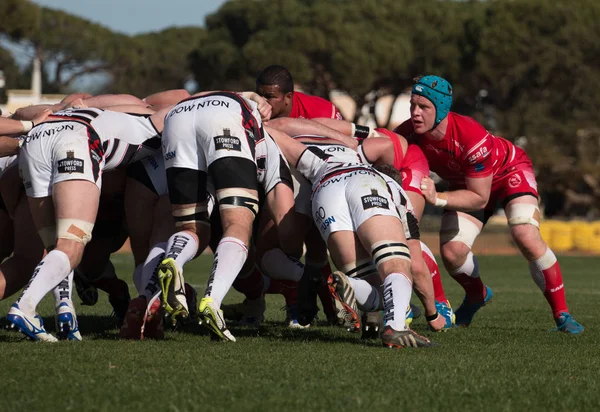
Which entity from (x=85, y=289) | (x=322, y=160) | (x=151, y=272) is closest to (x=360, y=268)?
(x=322, y=160)

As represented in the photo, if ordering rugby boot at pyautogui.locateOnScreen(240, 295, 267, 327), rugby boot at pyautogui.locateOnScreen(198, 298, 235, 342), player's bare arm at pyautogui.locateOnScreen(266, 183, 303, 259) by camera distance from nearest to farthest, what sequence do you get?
rugby boot at pyautogui.locateOnScreen(198, 298, 235, 342) → player's bare arm at pyautogui.locateOnScreen(266, 183, 303, 259) → rugby boot at pyautogui.locateOnScreen(240, 295, 267, 327)

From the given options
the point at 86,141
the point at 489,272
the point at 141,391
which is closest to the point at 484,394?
the point at 141,391

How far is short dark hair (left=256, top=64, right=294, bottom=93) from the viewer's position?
8992mm

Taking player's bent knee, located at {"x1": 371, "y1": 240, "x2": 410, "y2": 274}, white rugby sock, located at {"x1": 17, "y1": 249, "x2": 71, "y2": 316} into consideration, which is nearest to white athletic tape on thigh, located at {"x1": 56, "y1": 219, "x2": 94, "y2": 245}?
white rugby sock, located at {"x1": 17, "y1": 249, "x2": 71, "y2": 316}

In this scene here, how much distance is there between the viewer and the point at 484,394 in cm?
502

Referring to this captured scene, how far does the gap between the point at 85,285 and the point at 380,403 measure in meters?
5.28

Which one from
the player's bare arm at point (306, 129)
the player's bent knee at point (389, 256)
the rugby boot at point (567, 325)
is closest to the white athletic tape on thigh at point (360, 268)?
the player's bent knee at point (389, 256)

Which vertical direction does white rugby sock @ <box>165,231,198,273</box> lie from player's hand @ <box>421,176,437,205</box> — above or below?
below

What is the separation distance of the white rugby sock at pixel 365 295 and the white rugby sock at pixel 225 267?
31.9 inches

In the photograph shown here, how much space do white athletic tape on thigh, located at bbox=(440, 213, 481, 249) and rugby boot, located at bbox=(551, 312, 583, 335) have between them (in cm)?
111

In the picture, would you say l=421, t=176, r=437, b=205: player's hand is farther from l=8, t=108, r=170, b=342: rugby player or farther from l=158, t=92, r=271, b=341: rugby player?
l=8, t=108, r=170, b=342: rugby player

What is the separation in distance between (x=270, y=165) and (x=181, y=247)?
1.15 meters

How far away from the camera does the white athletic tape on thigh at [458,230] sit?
944cm

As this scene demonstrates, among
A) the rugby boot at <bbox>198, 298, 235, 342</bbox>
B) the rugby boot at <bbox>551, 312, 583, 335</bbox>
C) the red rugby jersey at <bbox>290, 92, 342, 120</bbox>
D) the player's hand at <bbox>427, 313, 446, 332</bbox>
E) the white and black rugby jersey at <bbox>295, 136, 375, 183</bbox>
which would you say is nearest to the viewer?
the rugby boot at <bbox>198, 298, 235, 342</bbox>
